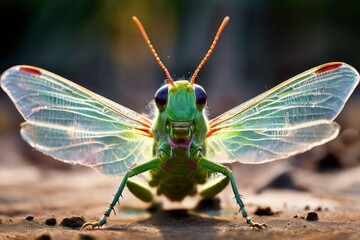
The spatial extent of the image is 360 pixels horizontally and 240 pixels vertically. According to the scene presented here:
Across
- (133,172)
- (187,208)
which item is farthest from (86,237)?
(187,208)

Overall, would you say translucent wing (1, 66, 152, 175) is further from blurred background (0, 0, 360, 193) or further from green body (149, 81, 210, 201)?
blurred background (0, 0, 360, 193)

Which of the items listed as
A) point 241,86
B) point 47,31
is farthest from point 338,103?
point 47,31

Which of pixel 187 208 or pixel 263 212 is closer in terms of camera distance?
pixel 263 212

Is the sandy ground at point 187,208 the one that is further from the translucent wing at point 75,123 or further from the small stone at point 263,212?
the translucent wing at point 75,123

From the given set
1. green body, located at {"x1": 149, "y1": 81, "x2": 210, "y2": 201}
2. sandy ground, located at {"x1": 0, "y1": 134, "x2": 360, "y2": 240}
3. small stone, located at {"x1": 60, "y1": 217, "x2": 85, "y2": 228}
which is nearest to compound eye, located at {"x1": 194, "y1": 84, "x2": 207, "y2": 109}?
green body, located at {"x1": 149, "y1": 81, "x2": 210, "y2": 201}

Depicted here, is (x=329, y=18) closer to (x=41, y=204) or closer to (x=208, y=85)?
(x=208, y=85)

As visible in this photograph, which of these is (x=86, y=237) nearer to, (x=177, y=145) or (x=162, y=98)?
(x=177, y=145)
